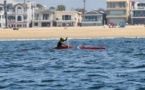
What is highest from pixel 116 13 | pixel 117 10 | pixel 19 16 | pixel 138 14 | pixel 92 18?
pixel 117 10

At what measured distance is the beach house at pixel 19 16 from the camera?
13975 centimetres

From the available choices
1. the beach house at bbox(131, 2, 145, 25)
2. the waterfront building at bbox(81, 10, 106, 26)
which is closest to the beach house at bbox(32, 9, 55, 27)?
the waterfront building at bbox(81, 10, 106, 26)

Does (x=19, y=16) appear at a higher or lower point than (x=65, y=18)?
higher

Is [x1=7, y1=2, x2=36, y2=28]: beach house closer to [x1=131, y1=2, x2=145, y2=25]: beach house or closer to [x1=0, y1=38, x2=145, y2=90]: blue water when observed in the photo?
[x1=131, y1=2, x2=145, y2=25]: beach house

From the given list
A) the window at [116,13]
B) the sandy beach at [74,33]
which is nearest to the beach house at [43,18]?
the window at [116,13]

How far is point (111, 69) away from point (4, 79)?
7798mm

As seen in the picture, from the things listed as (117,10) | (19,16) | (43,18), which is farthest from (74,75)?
(19,16)

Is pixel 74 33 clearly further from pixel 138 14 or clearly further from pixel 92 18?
pixel 138 14

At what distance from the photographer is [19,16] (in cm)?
14100

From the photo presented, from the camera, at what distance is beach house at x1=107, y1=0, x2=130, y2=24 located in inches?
5448

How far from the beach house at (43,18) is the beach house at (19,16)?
1959mm

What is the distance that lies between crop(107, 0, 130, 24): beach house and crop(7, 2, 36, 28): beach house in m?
19.8

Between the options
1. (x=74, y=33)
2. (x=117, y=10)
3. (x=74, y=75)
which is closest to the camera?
(x=74, y=75)

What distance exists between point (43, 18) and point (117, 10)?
18.2 metres
